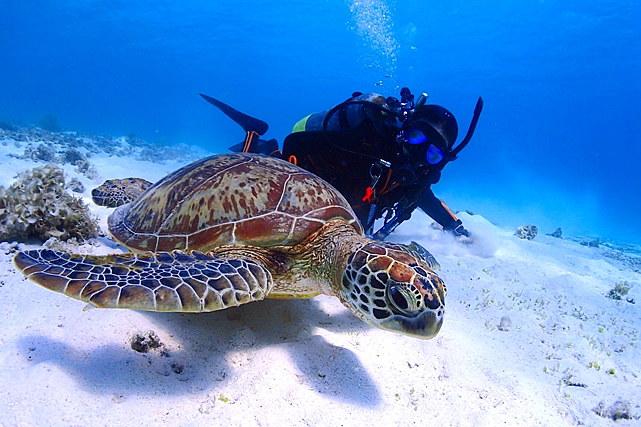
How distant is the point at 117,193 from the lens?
18.6 feet

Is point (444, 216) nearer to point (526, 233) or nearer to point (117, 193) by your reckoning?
point (526, 233)

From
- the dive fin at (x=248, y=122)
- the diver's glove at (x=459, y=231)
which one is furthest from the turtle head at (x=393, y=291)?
the dive fin at (x=248, y=122)

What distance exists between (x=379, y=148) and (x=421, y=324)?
342 centimetres

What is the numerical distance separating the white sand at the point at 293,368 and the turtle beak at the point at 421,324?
1.83 ft

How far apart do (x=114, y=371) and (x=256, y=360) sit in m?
0.91

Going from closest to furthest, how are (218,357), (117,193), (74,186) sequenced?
(218,357) → (117,193) → (74,186)

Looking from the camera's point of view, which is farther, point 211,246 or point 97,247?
point 97,247

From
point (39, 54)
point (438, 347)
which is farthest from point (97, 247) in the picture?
point (39, 54)

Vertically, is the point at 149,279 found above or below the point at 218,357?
above

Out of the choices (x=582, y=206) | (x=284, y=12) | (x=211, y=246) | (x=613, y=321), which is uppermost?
(x=284, y=12)

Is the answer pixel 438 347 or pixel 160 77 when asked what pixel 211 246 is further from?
pixel 160 77

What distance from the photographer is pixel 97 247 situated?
4.41 m

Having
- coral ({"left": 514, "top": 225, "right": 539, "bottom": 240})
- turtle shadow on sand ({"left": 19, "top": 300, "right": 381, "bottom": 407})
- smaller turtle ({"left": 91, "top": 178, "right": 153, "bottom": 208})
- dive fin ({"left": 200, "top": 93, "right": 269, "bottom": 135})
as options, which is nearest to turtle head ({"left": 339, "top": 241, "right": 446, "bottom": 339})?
turtle shadow on sand ({"left": 19, "top": 300, "right": 381, "bottom": 407})

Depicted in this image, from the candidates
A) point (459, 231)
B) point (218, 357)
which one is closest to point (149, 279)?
point (218, 357)
